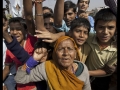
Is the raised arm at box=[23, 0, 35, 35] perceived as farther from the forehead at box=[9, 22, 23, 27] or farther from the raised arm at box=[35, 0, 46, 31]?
the forehead at box=[9, 22, 23, 27]

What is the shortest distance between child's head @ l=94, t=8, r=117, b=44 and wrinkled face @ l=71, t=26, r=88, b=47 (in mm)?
151

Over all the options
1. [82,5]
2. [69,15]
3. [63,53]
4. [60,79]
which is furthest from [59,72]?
[82,5]

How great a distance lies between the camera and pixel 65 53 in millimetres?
1856

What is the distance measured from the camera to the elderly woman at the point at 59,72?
1866 mm

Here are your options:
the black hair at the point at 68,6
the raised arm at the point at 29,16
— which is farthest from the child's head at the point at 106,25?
the black hair at the point at 68,6

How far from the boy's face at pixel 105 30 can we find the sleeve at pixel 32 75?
74 cm

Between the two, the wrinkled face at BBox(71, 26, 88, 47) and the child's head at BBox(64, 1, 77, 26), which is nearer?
Answer: the wrinkled face at BBox(71, 26, 88, 47)

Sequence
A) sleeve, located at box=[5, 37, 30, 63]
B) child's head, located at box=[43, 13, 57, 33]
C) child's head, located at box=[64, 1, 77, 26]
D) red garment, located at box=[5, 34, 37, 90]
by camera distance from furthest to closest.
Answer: child's head, located at box=[64, 1, 77, 26], child's head, located at box=[43, 13, 57, 33], red garment, located at box=[5, 34, 37, 90], sleeve, located at box=[5, 37, 30, 63]

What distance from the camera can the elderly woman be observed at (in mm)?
1866

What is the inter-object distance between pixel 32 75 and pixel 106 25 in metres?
0.97

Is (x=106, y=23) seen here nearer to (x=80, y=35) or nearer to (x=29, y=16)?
(x=80, y=35)

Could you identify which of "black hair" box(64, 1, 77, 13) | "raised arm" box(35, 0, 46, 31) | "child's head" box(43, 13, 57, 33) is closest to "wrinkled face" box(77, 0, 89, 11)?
"black hair" box(64, 1, 77, 13)

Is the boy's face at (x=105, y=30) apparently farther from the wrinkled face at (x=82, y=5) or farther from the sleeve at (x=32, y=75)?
the wrinkled face at (x=82, y=5)

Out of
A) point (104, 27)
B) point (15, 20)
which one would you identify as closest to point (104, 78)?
point (104, 27)
